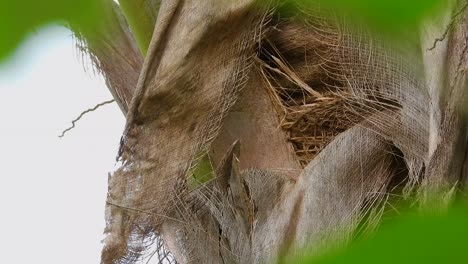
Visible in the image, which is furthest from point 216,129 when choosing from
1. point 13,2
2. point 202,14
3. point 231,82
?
point 13,2

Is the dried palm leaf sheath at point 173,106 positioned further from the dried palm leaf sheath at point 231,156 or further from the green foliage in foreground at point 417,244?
the green foliage in foreground at point 417,244

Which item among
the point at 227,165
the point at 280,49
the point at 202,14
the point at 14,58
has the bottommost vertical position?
the point at 227,165

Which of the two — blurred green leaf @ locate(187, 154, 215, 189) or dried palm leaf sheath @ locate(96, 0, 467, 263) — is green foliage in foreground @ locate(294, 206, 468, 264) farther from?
blurred green leaf @ locate(187, 154, 215, 189)

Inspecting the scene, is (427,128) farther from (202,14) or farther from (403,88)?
(202,14)

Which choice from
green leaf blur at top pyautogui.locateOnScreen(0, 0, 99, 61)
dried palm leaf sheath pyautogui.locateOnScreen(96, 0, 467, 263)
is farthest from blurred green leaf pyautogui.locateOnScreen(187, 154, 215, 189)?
green leaf blur at top pyautogui.locateOnScreen(0, 0, 99, 61)

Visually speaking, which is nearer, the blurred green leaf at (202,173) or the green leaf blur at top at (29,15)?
the green leaf blur at top at (29,15)

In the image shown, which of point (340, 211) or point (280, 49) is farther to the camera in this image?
point (280, 49)

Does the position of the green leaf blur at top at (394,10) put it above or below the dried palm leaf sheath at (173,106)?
above

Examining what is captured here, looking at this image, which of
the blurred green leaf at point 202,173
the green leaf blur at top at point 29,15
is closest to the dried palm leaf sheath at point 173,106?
the blurred green leaf at point 202,173
